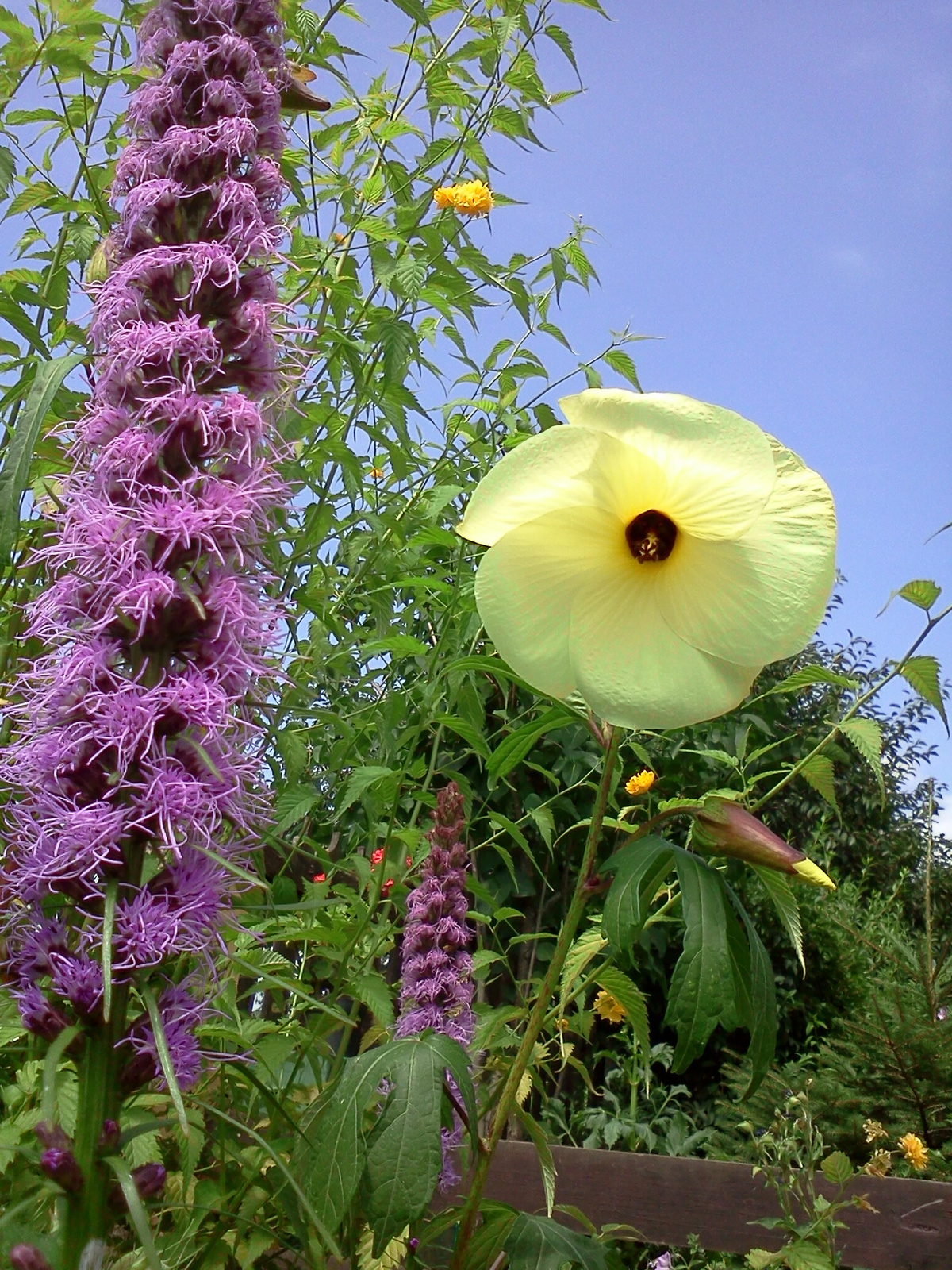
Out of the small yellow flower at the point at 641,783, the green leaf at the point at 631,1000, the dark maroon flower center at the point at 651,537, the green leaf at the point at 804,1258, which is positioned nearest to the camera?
the dark maroon flower center at the point at 651,537

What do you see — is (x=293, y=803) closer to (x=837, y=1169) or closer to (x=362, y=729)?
(x=362, y=729)

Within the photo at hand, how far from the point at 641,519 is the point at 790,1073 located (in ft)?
10.1

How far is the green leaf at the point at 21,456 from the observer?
2.24 feet

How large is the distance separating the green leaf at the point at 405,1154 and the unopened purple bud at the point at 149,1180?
0.16m

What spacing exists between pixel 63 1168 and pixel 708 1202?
1963 millimetres

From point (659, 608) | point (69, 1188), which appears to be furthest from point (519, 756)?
point (69, 1188)

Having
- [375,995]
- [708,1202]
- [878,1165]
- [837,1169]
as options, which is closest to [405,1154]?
[375,995]

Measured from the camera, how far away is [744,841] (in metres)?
0.80

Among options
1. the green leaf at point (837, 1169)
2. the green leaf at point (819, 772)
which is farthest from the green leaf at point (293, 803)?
the green leaf at point (837, 1169)

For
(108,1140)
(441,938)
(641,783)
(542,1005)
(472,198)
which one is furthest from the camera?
(641,783)

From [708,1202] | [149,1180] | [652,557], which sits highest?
[652,557]

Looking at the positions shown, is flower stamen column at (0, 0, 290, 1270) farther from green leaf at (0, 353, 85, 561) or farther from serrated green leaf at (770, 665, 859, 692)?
serrated green leaf at (770, 665, 859, 692)

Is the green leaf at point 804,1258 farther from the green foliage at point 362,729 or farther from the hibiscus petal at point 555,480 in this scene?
the hibiscus petal at point 555,480

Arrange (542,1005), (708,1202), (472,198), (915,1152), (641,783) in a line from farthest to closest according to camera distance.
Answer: (915,1152) → (708,1202) → (641,783) → (472,198) → (542,1005)
